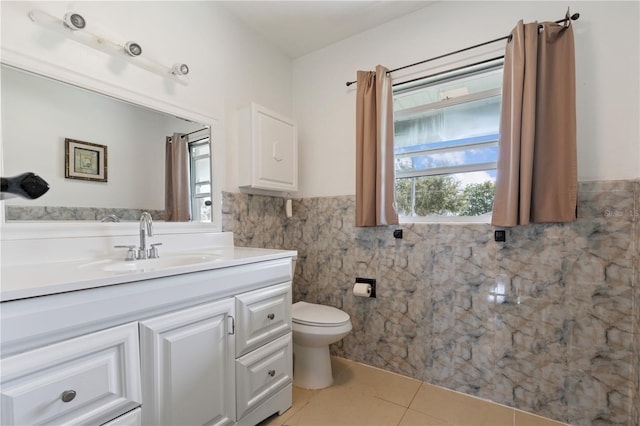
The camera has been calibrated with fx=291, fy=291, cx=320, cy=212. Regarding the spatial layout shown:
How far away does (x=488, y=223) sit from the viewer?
1.76 meters

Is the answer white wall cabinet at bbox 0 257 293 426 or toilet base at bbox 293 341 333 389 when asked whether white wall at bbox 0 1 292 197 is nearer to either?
white wall cabinet at bbox 0 257 293 426

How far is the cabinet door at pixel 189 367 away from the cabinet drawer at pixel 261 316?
6 cm

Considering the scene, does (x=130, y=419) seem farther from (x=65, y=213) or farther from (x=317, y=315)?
(x=317, y=315)

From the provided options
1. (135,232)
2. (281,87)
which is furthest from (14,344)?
(281,87)

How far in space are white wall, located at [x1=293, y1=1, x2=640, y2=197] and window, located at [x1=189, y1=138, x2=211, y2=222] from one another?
83 cm

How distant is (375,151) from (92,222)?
1678 mm

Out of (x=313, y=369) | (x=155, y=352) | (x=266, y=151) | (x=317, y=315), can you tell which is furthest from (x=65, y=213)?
(x=313, y=369)

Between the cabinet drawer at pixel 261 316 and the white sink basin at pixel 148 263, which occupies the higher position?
the white sink basin at pixel 148 263

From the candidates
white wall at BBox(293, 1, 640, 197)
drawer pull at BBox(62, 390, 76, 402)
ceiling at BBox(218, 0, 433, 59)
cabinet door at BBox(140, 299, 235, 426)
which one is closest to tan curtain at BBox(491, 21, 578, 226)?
white wall at BBox(293, 1, 640, 197)

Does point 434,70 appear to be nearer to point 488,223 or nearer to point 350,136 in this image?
point 350,136

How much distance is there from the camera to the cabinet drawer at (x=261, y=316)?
1371 mm

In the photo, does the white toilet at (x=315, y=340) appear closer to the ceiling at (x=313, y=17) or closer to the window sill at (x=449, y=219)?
the window sill at (x=449, y=219)

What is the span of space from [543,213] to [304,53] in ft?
7.04

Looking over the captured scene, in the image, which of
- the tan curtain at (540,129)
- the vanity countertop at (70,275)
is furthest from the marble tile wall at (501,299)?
the vanity countertop at (70,275)
